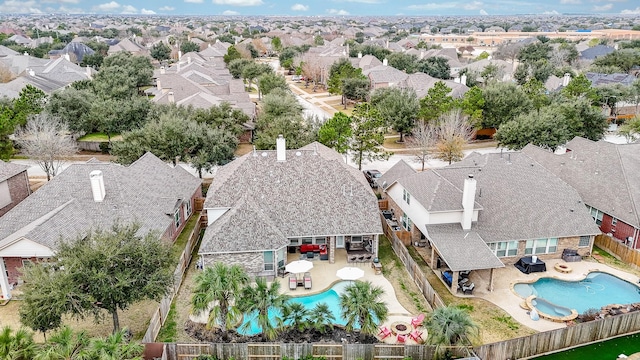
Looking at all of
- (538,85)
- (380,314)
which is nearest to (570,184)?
(380,314)

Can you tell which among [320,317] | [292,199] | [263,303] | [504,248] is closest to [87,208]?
[292,199]

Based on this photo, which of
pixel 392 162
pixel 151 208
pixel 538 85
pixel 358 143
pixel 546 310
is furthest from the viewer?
pixel 538 85

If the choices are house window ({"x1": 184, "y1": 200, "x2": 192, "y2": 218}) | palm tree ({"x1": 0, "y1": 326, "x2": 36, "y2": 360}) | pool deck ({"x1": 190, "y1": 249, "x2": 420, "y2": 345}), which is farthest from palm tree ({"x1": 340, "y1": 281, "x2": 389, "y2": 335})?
house window ({"x1": 184, "y1": 200, "x2": 192, "y2": 218})

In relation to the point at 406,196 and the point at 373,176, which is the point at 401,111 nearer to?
the point at 373,176

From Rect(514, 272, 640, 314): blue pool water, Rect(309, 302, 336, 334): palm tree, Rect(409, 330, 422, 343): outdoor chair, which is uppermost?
Rect(309, 302, 336, 334): palm tree

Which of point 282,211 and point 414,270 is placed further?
point 282,211

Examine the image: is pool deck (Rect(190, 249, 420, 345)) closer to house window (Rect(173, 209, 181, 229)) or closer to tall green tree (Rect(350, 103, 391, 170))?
house window (Rect(173, 209, 181, 229))

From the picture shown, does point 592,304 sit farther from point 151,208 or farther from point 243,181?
point 151,208
